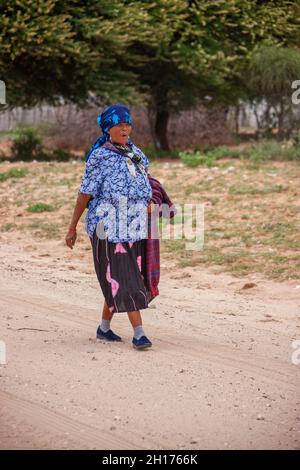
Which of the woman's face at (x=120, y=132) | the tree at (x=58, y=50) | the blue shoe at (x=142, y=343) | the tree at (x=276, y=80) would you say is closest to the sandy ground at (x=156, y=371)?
the blue shoe at (x=142, y=343)

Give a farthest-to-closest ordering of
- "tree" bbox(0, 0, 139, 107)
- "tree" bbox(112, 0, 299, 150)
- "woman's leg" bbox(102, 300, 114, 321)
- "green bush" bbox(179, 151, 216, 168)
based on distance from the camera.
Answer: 1. "tree" bbox(112, 0, 299, 150)
2. "tree" bbox(0, 0, 139, 107)
3. "green bush" bbox(179, 151, 216, 168)
4. "woman's leg" bbox(102, 300, 114, 321)

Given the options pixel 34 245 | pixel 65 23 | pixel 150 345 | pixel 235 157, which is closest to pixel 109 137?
pixel 150 345

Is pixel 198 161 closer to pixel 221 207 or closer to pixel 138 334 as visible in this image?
pixel 221 207

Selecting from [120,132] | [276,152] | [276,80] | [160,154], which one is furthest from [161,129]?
[120,132]

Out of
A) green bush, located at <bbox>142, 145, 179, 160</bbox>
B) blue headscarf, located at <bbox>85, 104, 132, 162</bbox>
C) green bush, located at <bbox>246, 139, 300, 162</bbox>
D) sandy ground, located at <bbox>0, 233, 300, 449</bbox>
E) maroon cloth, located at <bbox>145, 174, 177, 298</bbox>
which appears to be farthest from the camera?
green bush, located at <bbox>142, 145, 179, 160</bbox>

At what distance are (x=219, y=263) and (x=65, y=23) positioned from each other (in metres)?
9.33

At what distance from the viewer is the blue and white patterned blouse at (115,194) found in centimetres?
676

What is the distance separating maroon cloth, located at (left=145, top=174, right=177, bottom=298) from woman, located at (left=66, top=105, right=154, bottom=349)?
6cm

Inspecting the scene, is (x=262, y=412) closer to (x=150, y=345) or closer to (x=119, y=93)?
(x=150, y=345)

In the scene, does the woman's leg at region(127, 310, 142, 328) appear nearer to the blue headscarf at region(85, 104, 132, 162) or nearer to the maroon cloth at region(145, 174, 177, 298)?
the maroon cloth at region(145, 174, 177, 298)

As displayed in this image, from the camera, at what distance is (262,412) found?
220 inches

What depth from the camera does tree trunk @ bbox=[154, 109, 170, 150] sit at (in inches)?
917

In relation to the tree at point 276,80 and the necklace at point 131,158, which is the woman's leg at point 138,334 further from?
the tree at point 276,80

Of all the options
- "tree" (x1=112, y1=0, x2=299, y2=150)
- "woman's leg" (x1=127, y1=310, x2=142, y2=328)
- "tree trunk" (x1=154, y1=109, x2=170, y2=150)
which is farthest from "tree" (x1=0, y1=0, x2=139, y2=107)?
"woman's leg" (x1=127, y1=310, x2=142, y2=328)
